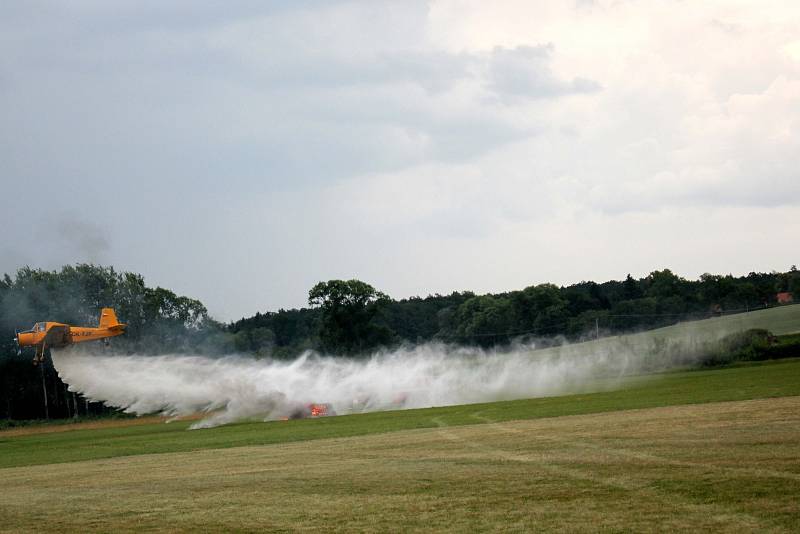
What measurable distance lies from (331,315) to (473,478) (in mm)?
115854

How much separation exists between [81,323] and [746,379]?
245 feet

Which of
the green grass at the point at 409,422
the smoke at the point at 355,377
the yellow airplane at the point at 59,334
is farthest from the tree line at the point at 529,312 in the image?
the green grass at the point at 409,422

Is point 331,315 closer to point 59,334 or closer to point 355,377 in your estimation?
point 355,377

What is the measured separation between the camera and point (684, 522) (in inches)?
543

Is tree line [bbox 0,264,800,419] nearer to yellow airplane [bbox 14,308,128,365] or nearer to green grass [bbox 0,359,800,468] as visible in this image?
yellow airplane [bbox 14,308,128,365]

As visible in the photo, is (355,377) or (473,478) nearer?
(473,478)

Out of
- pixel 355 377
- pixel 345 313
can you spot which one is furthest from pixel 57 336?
pixel 345 313

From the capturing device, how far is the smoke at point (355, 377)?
59.3 m

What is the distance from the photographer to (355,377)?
71562 mm

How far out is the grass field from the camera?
15.5 meters

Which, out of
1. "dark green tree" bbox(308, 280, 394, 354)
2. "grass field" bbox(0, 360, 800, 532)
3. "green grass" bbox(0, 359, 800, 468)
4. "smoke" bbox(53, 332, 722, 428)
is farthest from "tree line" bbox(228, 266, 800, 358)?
"grass field" bbox(0, 360, 800, 532)

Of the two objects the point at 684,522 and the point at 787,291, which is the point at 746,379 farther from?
the point at 787,291

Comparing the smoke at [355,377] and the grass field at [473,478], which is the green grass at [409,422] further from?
the smoke at [355,377]

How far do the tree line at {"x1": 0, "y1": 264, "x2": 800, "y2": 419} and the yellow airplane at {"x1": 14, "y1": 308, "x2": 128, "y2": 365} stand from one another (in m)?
29.7
